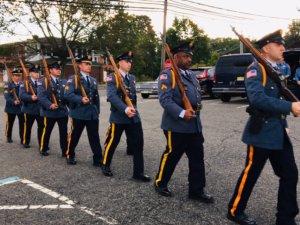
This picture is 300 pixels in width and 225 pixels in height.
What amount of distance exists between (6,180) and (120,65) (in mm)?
2345

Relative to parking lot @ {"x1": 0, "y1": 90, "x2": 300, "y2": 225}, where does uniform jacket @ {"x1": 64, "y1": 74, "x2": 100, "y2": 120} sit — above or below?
above

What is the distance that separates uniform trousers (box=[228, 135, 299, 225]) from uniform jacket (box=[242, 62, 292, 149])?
0.28ft

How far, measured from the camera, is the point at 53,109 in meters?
6.62

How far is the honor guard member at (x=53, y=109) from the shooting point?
21.8 ft

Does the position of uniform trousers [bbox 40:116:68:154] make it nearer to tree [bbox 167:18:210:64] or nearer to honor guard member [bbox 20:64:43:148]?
honor guard member [bbox 20:64:43:148]

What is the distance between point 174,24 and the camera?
64188 mm

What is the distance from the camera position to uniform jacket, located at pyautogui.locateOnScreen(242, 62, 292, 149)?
3.25 m

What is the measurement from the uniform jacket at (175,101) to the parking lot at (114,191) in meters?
0.88

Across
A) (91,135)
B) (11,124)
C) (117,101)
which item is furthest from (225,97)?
(117,101)

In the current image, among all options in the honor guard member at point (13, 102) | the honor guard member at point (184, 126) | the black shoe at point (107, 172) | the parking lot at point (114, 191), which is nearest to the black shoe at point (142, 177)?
the parking lot at point (114, 191)

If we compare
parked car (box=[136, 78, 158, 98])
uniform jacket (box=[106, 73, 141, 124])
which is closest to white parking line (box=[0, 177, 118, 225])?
uniform jacket (box=[106, 73, 141, 124])

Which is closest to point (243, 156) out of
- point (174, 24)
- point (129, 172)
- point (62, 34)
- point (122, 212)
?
point (129, 172)

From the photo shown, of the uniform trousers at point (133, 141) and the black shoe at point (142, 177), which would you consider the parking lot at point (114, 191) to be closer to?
the black shoe at point (142, 177)

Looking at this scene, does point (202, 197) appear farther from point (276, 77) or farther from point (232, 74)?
point (232, 74)
